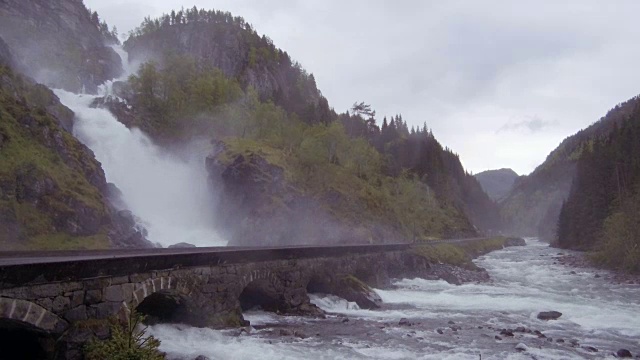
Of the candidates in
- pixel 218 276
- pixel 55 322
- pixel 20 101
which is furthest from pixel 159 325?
pixel 20 101

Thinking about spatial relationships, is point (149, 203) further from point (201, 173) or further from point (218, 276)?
point (218, 276)

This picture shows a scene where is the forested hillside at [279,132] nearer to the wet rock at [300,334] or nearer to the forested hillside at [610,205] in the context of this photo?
the forested hillside at [610,205]

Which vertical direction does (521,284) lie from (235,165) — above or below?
below

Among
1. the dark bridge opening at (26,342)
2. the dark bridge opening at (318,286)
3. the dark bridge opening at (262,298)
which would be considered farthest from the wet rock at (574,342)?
the dark bridge opening at (26,342)

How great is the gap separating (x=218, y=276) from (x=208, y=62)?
4259 inches

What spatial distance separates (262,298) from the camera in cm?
2259

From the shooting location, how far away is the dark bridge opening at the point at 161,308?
16.0 metres

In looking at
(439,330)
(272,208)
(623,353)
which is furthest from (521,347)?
(272,208)

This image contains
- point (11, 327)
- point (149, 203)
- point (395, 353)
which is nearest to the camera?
point (11, 327)

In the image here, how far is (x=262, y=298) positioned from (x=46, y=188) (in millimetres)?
21888

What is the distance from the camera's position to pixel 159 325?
16641 mm

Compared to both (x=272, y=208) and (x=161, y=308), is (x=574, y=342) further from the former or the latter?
(x=272, y=208)

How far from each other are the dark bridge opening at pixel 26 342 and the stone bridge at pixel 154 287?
0.02m

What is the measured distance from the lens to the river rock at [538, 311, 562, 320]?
2248 cm
